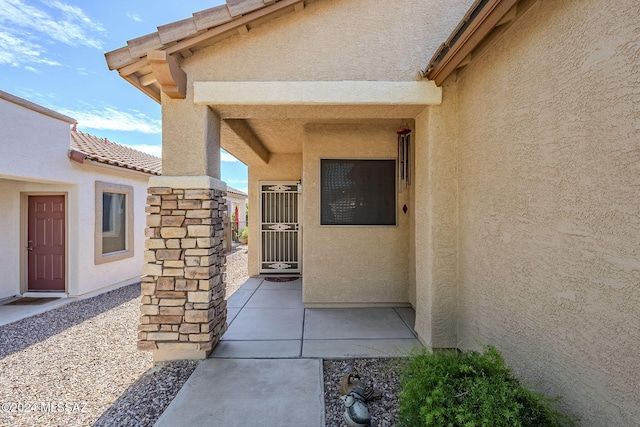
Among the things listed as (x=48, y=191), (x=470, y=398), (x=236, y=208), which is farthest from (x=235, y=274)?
(x=236, y=208)

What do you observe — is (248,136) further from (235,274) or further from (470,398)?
(470,398)

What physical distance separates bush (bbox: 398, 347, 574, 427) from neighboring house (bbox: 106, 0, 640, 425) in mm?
352

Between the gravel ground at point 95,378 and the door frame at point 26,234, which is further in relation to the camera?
the door frame at point 26,234

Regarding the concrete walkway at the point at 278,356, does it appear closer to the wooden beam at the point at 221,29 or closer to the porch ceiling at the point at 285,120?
the porch ceiling at the point at 285,120

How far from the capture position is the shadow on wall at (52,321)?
216 inches

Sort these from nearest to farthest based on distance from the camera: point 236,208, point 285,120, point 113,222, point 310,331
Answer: point 310,331 → point 285,120 → point 113,222 → point 236,208

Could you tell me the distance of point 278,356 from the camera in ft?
14.6

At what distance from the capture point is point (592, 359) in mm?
2262

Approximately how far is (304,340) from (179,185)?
3112 millimetres

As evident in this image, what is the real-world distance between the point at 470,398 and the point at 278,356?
9.18ft

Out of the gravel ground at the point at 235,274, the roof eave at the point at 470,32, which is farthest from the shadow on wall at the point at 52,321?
the roof eave at the point at 470,32

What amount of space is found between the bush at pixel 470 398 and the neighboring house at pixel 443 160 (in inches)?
13.8

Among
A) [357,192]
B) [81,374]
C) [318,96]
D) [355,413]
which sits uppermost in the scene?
[318,96]

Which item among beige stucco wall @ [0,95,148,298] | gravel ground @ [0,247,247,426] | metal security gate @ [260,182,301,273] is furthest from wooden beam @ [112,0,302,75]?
metal security gate @ [260,182,301,273]
